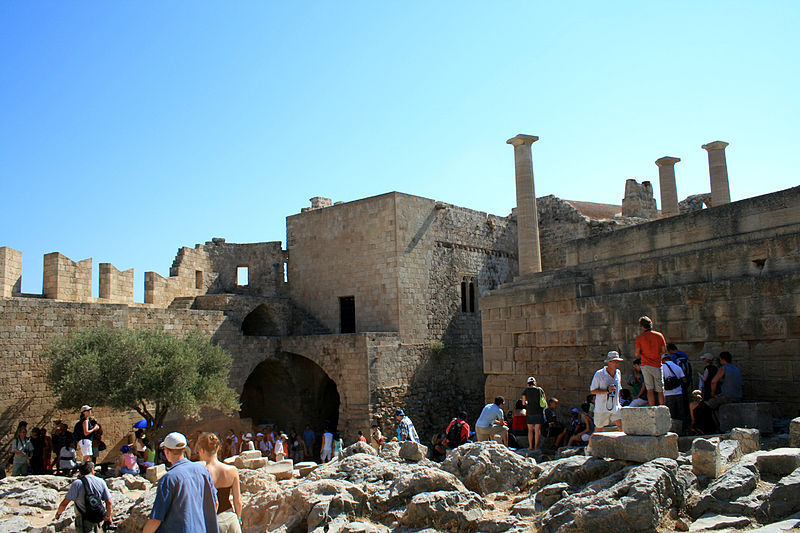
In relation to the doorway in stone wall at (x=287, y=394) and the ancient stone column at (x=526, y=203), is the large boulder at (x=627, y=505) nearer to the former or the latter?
the ancient stone column at (x=526, y=203)

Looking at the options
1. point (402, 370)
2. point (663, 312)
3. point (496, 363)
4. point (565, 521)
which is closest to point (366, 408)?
point (402, 370)

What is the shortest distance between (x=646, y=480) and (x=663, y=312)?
5030 millimetres

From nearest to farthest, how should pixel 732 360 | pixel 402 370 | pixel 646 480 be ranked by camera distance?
pixel 646 480
pixel 732 360
pixel 402 370

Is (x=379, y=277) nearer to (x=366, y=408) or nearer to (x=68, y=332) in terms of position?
(x=366, y=408)

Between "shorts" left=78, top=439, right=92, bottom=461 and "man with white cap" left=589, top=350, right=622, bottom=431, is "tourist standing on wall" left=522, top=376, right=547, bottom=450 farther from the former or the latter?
"shorts" left=78, top=439, right=92, bottom=461

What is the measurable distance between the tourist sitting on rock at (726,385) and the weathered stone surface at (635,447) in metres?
2.36

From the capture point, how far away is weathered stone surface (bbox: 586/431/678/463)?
6.45 m

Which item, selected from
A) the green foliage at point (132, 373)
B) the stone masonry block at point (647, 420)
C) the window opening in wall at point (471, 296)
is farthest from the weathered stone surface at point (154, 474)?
the window opening in wall at point (471, 296)

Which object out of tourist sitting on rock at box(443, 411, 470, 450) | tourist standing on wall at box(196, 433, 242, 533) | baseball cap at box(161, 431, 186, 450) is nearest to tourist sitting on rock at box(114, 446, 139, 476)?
tourist sitting on rock at box(443, 411, 470, 450)

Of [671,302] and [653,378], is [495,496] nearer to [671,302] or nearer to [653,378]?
[653,378]

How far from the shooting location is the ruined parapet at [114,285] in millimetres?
18047

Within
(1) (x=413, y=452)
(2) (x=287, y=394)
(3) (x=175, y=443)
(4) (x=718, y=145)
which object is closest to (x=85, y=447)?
(1) (x=413, y=452)

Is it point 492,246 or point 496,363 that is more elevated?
point 492,246

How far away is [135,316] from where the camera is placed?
16.6m
